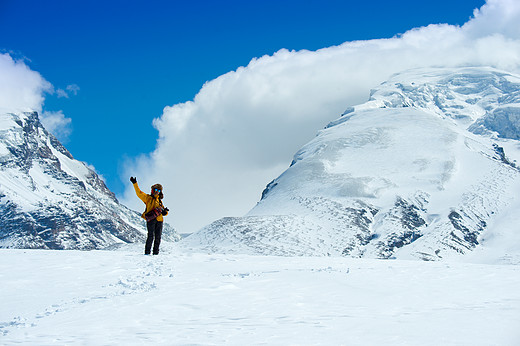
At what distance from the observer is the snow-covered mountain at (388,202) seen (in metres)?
96.4

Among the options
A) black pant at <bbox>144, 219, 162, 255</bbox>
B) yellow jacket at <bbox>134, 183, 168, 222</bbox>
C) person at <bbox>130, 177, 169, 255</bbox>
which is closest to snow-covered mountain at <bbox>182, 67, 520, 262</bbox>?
black pant at <bbox>144, 219, 162, 255</bbox>

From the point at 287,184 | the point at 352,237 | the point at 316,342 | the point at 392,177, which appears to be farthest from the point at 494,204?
the point at 316,342

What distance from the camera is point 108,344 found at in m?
7.65

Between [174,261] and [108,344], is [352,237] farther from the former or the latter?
[108,344]

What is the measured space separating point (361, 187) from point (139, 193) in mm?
112419

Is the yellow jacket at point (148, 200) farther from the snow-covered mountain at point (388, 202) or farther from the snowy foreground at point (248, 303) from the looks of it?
the snow-covered mountain at point (388, 202)

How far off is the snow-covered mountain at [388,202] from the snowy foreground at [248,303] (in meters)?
72.1

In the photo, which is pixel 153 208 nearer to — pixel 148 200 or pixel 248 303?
pixel 148 200

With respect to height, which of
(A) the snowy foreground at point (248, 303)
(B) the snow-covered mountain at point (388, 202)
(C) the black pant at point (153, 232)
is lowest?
(A) the snowy foreground at point (248, 303)

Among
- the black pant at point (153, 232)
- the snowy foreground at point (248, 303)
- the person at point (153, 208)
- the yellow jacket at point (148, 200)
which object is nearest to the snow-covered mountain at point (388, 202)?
the black pant at point (153, 232)

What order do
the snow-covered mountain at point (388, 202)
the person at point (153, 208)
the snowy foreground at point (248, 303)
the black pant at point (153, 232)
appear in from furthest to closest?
the snow-covered mountain at point (388, 202), the black pant at point (153, 232), the person at point (153, 208), the snowy foreground at point (248, 303)

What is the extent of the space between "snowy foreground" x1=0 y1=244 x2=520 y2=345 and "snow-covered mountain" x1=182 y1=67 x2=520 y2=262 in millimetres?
72062

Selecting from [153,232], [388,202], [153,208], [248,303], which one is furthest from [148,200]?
[388,202]

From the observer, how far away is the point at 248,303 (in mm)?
10766
